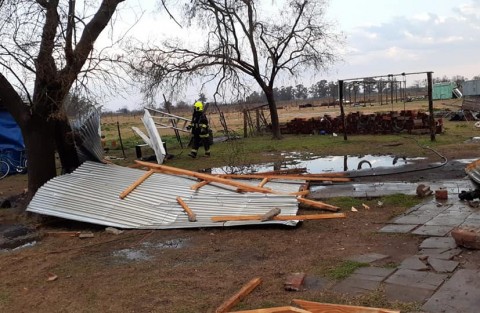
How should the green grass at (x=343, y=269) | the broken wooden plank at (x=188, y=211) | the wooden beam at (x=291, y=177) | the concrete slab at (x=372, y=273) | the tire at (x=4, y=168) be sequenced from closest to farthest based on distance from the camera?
the concrete slab at (x=372, y=273) < the green grass at (x=343, y=269) < the broken wooden plank at (x=188, y=211) < the wooden beam at (x=291, y=177) < the tire at (x=4, y=168)

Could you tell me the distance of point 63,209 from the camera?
7906mm

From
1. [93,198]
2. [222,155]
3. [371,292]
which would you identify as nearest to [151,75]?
[222,155]

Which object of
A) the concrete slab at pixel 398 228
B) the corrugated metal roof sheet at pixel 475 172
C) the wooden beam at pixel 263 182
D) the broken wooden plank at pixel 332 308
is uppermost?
the corrugated metal roof sheet at pixel 475 172

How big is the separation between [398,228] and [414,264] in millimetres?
1568

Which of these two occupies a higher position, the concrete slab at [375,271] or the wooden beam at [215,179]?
the wooden beam at [215,179]

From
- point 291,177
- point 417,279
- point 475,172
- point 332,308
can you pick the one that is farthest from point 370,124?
point 332,308

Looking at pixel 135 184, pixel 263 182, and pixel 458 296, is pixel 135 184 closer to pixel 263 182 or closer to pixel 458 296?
pixel 263 182

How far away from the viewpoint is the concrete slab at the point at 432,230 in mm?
5879

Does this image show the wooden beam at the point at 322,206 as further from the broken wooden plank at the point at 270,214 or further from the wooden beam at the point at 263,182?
the wooden beam at the point at 263,182

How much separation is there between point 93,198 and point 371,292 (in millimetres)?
5433

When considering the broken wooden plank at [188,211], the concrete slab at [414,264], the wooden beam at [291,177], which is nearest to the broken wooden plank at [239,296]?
the concrete slab at [414,264]

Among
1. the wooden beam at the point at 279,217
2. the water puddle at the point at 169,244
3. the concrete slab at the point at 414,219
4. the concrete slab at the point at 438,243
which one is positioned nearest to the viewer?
the concrete slab at the point at 438,243

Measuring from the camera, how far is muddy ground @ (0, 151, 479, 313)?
4477 mm

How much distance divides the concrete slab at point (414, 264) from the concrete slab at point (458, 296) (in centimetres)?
34
